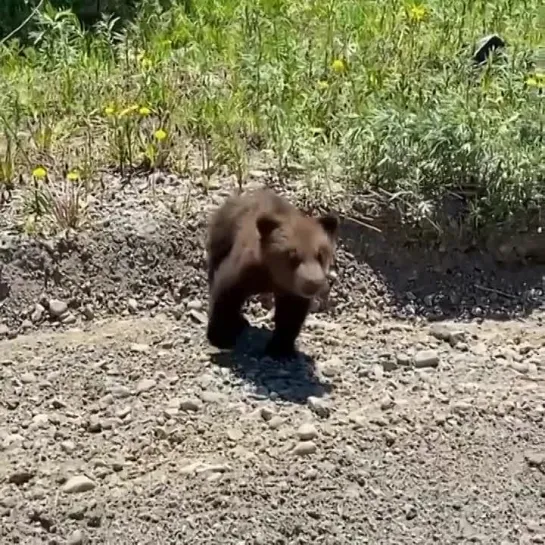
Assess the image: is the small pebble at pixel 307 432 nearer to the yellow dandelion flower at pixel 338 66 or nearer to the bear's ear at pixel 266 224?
the bear's ear at pixel 266 224

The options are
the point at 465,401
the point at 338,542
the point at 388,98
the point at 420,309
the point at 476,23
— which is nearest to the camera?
the point at 338,542

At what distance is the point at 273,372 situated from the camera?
18.9 feet

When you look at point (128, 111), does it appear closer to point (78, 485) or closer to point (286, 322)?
point (286, 322)

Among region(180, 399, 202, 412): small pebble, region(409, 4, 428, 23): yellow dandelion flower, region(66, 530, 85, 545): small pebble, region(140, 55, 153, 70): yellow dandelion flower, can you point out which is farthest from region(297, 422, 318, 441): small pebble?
region(409, 4, 428, 23): yellow dandelion flower

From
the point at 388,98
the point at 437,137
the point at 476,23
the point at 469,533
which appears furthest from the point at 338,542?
the point at 476,23

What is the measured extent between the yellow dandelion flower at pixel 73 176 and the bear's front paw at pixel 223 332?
1.35 meters

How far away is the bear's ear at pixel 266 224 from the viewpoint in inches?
220

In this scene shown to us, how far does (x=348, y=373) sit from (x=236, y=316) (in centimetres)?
60

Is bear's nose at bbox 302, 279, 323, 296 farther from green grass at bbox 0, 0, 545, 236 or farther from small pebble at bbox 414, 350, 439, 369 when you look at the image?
green grass at bbox 0, 0, 545, 236

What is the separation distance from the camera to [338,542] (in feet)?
15.2

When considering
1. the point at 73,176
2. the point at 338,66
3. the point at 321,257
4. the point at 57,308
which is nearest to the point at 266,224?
the point at 321,257

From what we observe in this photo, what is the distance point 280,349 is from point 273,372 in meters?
0.16

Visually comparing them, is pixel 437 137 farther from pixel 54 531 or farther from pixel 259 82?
pixel 54 531

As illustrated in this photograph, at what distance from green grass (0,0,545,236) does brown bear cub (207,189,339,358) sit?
3.27ft
